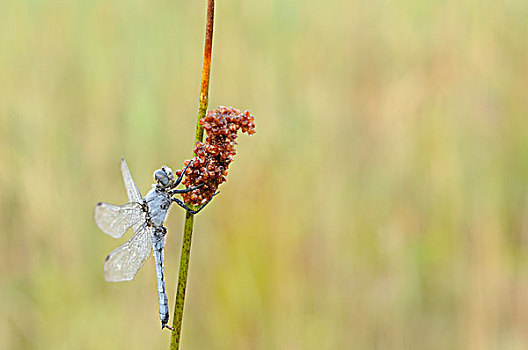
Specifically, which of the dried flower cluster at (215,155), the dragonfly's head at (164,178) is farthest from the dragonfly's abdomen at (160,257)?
the dried flower cluster at (215,155)

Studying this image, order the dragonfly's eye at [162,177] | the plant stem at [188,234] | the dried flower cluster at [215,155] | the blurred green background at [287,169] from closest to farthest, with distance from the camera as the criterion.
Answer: the plant stem at [188,234]
the dried flower cluster at [215,155]
the dragonfly's eye at [162,177]
the blurred green background at [287,169]

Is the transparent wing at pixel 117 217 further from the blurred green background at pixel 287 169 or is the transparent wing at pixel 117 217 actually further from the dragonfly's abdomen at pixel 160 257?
the blurred green background at pixel 287 169

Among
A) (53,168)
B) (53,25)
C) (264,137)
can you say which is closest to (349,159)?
(264,137)

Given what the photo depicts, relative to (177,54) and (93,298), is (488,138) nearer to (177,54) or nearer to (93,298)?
(177,54)

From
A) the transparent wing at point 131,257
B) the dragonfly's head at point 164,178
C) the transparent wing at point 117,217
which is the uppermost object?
the dragonfly's head at point 164,178

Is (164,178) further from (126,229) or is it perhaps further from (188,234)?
(188,234)

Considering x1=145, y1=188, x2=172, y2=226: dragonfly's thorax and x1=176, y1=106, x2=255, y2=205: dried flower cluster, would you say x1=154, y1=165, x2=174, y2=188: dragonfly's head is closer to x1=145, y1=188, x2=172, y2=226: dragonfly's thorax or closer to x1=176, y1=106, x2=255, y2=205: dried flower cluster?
x1=145, y1=188, x2=172, y2=226: dragonfly's thorax

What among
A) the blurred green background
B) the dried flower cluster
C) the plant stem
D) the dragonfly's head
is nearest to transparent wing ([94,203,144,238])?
the dragonfly's head
